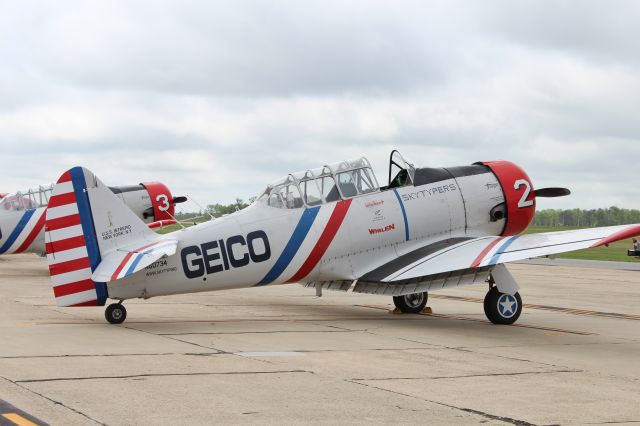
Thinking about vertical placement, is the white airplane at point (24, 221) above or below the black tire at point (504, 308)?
above

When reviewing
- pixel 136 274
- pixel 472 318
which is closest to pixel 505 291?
pixel 472 318

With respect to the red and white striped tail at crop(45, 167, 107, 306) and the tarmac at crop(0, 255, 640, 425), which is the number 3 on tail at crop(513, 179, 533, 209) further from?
the red and white striped tail at crop(45, 167, 107, 306)

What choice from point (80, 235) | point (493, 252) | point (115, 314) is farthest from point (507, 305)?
point (80, 235)

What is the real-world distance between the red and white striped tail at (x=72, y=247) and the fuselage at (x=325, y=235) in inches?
14.3

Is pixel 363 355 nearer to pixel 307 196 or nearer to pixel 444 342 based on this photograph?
pixel 444 342

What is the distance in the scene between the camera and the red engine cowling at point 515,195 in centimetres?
1551

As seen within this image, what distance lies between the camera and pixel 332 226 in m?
14.0

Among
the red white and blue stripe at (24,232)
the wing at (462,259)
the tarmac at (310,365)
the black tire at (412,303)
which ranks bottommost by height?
the tarmac at (310,365)

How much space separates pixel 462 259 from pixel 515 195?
260 centimetres

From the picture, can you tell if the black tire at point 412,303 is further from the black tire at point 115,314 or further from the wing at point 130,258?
the black tire at point 115,314

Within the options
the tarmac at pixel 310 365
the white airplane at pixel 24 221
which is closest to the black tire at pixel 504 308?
the tarmac at pixel 310 365

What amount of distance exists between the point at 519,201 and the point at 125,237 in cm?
713

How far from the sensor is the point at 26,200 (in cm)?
2556

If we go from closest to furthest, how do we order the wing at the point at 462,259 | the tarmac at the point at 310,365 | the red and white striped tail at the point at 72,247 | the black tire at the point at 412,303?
the tarmac at the point at 310,365, the red and white striped tail at the point at 72,247, the wing at the point at 462,259, the black tire at the point at 412,303
